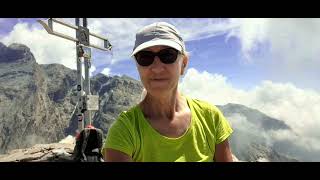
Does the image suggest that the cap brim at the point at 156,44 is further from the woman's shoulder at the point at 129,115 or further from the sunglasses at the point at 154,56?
the woman's shoulder at the point at 129,115

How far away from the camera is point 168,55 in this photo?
5.40 ft

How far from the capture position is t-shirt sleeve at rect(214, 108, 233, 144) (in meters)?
1.84

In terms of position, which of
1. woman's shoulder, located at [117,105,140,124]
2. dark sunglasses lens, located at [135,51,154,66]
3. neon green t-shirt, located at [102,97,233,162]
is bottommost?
neon green t-shirt, located at [102,97,233,162]

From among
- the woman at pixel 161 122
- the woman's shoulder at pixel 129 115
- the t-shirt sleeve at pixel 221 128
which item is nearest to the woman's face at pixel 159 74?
the woman at pixel 161 122

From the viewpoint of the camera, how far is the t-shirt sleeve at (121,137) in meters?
1.54

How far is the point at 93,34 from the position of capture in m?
10.7

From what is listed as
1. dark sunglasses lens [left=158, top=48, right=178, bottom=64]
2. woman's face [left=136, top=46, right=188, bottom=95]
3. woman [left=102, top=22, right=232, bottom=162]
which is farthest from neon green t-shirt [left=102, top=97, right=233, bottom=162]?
dark sunglasses lens [left=158, top=48, right=178, bottom=64]

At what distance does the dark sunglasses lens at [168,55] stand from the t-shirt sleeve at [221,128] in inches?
15.1

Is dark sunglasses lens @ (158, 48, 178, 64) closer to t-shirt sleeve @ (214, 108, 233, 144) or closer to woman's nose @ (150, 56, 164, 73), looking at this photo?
woman's nose @ (150, 56, 164, 73)

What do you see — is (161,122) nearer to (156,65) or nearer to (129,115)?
(129,115)

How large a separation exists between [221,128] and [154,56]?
462mm
